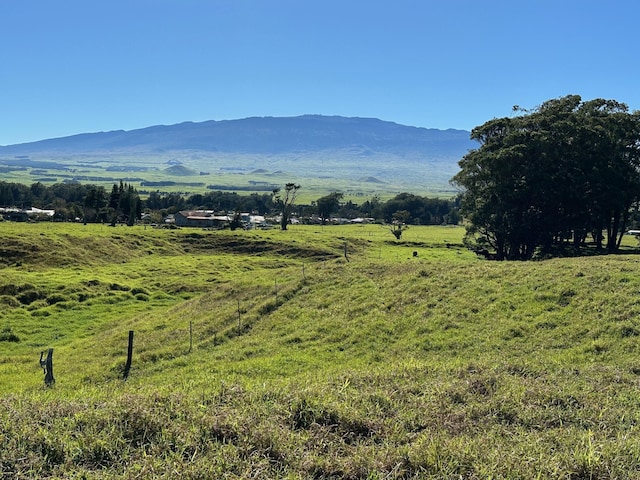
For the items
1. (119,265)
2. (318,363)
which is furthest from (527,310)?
(119,265)

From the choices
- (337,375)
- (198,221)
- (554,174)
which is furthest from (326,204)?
(337,375)

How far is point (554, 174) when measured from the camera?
3675 centimetres

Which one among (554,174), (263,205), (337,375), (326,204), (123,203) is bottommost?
(337,375)

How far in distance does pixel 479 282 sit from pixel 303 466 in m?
15.3

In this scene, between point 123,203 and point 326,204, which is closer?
point 123,203

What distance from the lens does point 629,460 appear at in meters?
5.13

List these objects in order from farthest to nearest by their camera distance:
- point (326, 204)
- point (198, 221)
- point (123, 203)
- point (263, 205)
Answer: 1. point (263, 205)
2. point (326, 204)
3. point (198, 221)
4. point (123, 203)

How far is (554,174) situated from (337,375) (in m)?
33.7

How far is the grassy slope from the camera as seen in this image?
208 inches

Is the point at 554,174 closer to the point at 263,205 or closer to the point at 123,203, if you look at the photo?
the point at 123,203

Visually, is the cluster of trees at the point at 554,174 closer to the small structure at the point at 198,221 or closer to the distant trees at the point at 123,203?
the distant trees at the point at 123,203

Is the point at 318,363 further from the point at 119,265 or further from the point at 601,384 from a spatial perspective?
the point at 119,265

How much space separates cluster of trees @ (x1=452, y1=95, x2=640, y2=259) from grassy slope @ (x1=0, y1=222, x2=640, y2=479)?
1802 cm

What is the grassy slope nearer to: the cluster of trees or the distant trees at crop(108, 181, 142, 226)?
the cluster of trees
